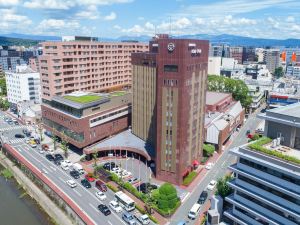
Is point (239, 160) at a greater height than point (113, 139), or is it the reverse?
point (239, 160)

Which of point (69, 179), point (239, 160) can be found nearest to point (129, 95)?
point (69, 179)

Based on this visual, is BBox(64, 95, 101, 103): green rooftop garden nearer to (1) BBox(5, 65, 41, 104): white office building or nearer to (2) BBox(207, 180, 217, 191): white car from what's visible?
(2) BBox(207, 180, 217, 191): white car

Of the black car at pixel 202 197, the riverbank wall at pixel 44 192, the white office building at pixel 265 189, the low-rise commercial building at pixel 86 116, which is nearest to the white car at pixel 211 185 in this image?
the black car at pixel 202 197

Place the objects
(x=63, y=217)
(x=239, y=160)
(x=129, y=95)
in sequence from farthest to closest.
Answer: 1. (x=129, y=95)
2. (x=63, y=217)
3. (x=239, y=160)

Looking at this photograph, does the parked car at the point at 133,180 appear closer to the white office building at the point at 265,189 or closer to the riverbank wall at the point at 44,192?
the riverbank wall at the point at 44,192

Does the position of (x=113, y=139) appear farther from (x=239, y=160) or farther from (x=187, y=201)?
(x=239, y=160)

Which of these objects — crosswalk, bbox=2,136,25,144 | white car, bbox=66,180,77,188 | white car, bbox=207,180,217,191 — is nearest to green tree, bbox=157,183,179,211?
white car, bbox=207,180,217,191
